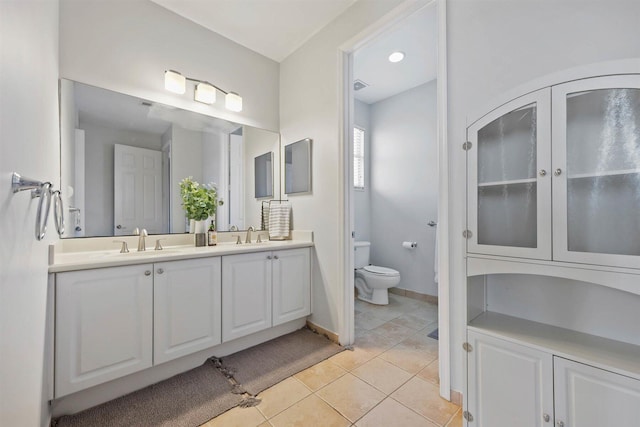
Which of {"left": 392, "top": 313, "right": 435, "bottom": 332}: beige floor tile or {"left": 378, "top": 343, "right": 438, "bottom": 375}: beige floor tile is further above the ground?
{"left": 392, "top": 313, "right": 435, "bottom": 332}: beige floor tile

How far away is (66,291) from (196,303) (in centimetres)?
64

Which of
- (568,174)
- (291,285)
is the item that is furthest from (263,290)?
(568,174)

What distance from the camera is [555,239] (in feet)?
3.30

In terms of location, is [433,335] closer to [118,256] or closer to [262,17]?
[118,256]

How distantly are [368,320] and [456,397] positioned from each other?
3.90 feet

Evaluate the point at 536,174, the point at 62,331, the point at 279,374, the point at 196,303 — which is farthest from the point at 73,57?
the point at 536,174

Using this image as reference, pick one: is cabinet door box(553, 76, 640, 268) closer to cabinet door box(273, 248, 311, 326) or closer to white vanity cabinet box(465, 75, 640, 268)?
white vanity cabinet box(465, 75, 640, 268)

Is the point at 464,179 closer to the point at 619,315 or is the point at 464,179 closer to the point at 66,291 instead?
the point at 619,315

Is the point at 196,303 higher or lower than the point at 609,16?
lower

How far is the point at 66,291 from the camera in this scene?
4.17ft

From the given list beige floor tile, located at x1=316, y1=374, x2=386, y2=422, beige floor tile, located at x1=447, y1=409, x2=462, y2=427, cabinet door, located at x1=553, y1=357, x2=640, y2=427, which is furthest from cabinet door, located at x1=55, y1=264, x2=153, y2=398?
cabinet door, located at x1=553, y1=357, x2=640, y2=427

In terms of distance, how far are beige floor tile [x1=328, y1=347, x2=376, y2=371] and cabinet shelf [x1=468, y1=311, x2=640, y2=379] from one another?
94 centimetres

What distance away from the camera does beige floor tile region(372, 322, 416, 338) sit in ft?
7.53

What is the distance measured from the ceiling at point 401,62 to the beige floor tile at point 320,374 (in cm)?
239
